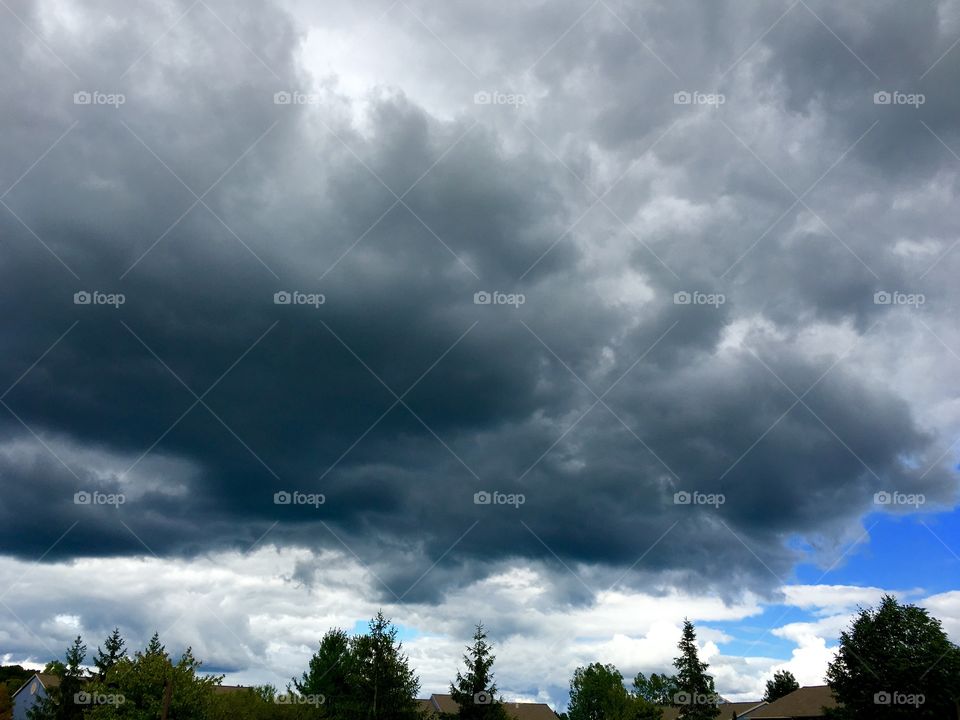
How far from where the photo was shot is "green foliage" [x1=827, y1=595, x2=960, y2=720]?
177 feet

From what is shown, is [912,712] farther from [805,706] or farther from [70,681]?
[70,681]

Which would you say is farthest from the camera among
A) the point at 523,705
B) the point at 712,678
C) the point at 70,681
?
the point at 523,705

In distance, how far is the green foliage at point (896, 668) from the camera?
177 ft

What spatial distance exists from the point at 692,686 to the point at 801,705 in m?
23.3

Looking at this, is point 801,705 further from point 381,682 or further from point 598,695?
point 381,682

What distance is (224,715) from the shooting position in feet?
184

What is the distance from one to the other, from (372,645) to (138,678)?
2091 centimetres

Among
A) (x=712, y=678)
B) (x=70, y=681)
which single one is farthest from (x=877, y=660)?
(x=70, y=681)
